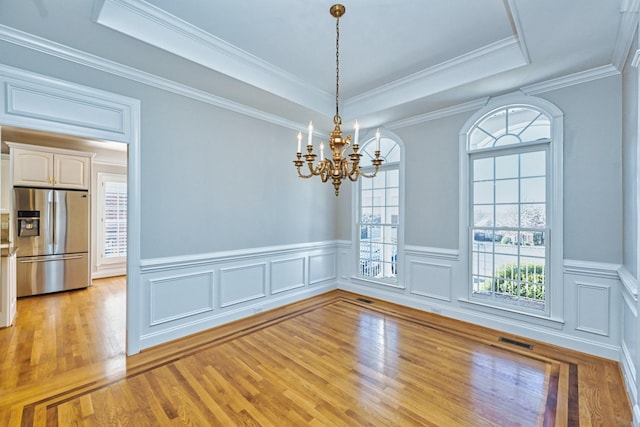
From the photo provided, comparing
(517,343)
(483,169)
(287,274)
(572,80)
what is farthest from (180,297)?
(572,80)

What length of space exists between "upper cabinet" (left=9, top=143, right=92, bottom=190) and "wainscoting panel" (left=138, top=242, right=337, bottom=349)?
3.63 m

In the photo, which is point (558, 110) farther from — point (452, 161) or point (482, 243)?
point (482, 243)

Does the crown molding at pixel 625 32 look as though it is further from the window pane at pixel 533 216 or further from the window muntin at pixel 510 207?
the window pane at pixel 533 216

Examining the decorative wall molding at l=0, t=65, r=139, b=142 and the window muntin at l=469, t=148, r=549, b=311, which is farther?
the window muntin at l=469, t=148, r=549, b=311

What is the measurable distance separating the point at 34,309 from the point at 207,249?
9.74 ft

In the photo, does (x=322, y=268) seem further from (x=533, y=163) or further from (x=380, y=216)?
(x=533, y=163)

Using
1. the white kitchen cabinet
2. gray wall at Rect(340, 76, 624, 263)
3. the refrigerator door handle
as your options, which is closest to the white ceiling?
gray wall at Rect(340, 76, 624, 263)

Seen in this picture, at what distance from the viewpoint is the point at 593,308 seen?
2941 millimetres

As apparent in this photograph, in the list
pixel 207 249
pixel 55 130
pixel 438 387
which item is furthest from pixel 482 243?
pixel 55 130

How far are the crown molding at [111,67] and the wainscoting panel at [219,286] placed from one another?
1867 millimetres

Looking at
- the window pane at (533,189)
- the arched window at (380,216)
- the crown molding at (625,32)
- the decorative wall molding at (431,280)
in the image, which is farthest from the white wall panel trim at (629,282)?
the arched window at (380,216)

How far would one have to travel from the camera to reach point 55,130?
8.27ft

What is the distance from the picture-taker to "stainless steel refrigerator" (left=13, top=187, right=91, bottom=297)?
4.75 meters

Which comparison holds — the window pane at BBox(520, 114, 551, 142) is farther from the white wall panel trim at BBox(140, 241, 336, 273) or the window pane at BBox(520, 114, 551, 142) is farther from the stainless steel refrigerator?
the stainless steel refrigerator
